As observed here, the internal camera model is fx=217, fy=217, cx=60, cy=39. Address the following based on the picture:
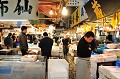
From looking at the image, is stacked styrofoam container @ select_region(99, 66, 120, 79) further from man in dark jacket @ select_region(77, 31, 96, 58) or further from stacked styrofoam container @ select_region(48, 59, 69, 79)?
man in dark jacket @ select_region(77, 31, 96, 58)

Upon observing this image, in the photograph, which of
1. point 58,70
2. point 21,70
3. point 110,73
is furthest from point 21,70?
point 110,73

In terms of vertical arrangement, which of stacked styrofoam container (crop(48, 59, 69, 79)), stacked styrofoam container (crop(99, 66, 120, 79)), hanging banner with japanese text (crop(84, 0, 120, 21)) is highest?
hanging banner with japanese text (crop(84, 0, 120, 21))

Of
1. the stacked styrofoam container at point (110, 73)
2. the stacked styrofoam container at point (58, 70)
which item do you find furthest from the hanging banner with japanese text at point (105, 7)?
the stacked styrofoam container at point (58, 70)

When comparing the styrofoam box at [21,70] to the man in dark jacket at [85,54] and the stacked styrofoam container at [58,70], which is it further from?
the man in dark jacket at [85,54]

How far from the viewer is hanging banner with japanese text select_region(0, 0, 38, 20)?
22.5ft

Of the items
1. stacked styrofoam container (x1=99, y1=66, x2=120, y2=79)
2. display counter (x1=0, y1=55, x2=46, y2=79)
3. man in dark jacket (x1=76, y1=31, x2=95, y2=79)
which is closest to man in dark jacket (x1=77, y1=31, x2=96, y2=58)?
man in dark jacket (x1=76, y1=31, x2=95, y2=79)

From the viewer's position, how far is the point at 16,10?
6.86m

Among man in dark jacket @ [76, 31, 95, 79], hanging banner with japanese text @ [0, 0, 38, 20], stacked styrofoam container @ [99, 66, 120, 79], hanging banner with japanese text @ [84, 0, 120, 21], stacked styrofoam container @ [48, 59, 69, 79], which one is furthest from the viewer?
man in dark jacket @ [76, 31, 95, 79]

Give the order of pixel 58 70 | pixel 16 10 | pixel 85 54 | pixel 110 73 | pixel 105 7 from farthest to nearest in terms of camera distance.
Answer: pixel 85 54, pixel 16 10, pixel 105 7, pixel 58 70, pixel 110 73

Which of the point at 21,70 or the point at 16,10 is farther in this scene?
the point at 16,10

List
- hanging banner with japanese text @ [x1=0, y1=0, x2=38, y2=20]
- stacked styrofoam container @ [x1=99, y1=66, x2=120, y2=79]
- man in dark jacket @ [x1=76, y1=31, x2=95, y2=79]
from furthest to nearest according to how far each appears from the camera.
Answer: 1. man in dark jacket @ [x1=76, y1=31, x2=95, y2=79]
2. hanging banner with japanese text @ [x1=0, y1=0, x2=38, y2=20]
3. stacked styrofoam container @ [x1=99, y1=66, x2=120, y2=79]

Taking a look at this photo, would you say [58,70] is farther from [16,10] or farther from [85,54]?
[85,54]

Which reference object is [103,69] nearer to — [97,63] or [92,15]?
[97,63]

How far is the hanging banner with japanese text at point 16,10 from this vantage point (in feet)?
22.5
